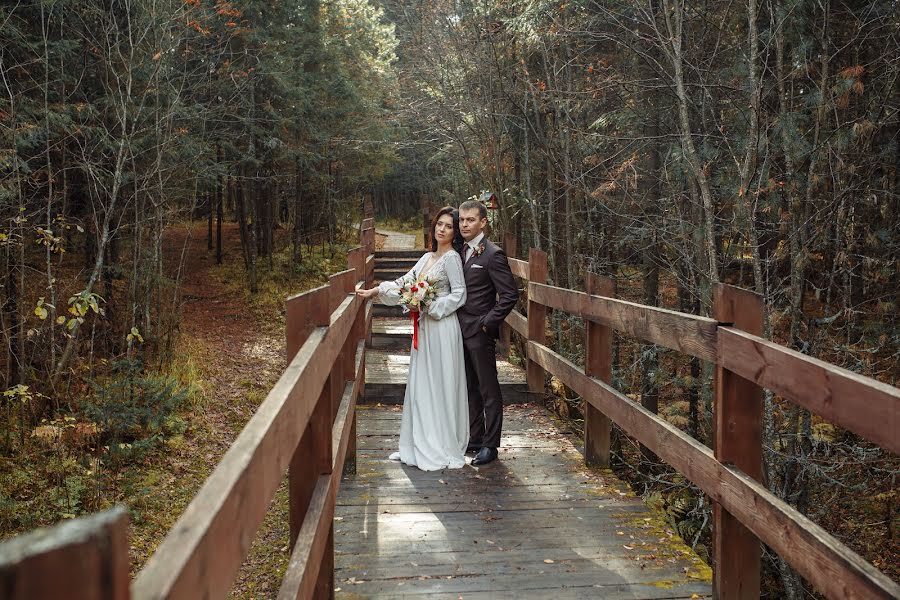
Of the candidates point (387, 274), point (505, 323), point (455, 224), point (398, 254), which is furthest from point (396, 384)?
point (398, 254)

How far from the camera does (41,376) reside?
10.0 metres

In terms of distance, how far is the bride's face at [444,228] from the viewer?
20.7 ft

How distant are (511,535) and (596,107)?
31.1 ft

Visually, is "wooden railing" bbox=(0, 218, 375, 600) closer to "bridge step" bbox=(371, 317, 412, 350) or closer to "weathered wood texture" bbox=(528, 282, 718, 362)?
"weathered wood texture" bbox=(528, 282, 718, 362)

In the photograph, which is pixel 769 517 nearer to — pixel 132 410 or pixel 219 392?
pixel 132 410

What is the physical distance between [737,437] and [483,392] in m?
3.21

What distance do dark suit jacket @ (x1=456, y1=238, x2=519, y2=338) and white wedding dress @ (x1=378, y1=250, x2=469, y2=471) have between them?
3.1 inches

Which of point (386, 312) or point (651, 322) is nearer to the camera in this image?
point (651, 322)

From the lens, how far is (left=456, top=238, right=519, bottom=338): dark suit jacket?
20.5 ft

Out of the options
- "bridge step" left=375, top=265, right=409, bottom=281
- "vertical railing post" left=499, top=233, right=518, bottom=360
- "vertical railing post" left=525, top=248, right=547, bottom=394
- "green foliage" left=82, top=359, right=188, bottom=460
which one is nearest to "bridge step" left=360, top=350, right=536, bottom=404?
"vertical railing post" left=525, top=248, right=547, bottom=394

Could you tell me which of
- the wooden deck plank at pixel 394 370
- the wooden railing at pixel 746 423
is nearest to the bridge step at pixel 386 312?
the wooden deck plank at pixel 394 370

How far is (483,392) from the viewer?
6.30 metres

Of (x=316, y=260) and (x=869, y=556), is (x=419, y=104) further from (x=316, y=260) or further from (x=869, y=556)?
(x=869, y=556)

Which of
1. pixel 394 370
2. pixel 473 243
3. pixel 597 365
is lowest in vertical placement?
pixel 394 370
